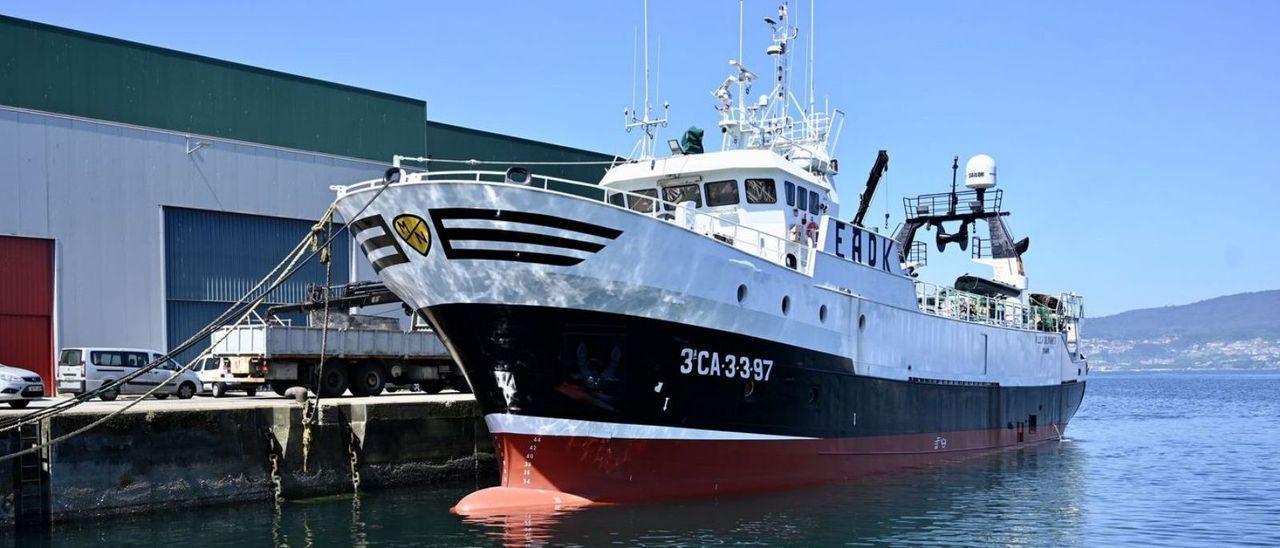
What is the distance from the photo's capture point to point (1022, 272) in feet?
116

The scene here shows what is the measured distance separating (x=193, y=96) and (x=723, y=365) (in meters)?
21.7

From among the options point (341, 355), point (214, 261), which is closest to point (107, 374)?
point (341, 355)

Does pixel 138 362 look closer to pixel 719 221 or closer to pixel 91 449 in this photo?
pixel 91 449

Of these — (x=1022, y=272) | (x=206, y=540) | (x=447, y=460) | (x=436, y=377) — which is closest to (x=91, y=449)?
(x=206, y=540)

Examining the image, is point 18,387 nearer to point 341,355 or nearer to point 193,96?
point 341,355

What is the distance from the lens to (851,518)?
1828 centimetres

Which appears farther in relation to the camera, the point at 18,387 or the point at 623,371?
the point at 18,387

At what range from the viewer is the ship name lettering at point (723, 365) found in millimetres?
18578

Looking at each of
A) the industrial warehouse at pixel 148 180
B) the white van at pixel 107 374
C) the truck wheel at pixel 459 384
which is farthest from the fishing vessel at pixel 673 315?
the industrial warehouse at pixel 148 180

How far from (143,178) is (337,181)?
6476 millimetres

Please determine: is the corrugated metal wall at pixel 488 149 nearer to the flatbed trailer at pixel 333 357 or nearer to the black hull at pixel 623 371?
the flatbed trailer at pixel 333 357

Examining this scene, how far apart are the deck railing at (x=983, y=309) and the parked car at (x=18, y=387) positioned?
1940 cm

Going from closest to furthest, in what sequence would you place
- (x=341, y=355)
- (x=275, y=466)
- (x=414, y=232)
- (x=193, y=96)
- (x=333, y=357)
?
(x=414, y=232)
(x=275, y=466)
(x=333, y=357)
(x=341, y=355)
(x=193, y=96)

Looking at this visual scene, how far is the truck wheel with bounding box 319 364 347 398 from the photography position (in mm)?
25969
